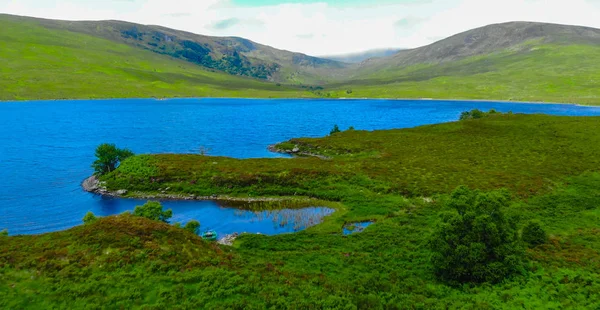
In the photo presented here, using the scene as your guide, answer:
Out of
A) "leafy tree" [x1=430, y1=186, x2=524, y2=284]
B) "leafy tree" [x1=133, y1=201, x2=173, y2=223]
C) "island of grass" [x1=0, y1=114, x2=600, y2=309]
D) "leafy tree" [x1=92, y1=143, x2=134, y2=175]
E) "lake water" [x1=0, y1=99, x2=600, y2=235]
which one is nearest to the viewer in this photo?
"island of grass" [x1=0, y1=114, x2=600, y2=309]

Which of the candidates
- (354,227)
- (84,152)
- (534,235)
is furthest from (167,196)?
(84,152)

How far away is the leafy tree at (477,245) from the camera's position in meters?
34.6

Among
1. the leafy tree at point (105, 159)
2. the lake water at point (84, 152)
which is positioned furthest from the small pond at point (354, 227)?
the leafy tree at point (105, 159)

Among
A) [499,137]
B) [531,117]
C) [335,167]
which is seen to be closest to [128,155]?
[335,167]

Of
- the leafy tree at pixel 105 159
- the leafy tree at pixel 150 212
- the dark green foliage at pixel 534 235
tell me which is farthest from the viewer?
the leafy tree at pixel 105 159

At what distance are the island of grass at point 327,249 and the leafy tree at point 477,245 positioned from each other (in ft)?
2.61

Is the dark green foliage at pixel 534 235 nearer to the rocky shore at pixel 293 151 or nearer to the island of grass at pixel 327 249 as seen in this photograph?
the island of grass at pixel 327 249

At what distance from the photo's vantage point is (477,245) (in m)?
34.7

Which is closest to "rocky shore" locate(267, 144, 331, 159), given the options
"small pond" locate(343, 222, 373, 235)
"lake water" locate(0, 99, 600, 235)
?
"lake water" locate(0, 99, 600, 235)

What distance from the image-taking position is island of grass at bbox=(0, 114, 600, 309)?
98.7 ft

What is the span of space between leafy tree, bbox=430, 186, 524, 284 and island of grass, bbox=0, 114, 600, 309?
79 cm

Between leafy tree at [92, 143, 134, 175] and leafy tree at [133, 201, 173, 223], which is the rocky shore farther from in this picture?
leafy tree at [133, 201, 173, 223]

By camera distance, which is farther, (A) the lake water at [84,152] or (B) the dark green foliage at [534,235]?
(A) the lake water at [84,152]

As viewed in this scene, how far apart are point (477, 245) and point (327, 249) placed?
17.1 meters
